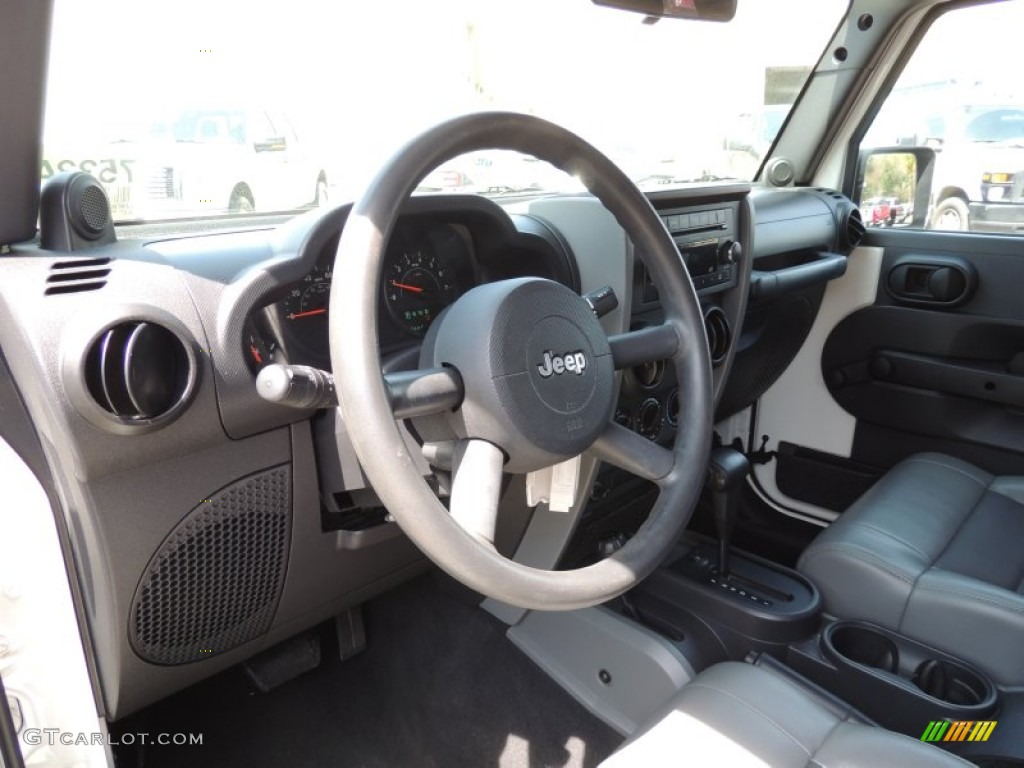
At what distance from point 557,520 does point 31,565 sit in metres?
1.00

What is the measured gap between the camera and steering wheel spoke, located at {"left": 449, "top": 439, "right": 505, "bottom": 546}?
950 mm

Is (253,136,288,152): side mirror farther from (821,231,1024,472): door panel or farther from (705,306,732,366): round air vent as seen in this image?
(821,231,1024,472): door panel

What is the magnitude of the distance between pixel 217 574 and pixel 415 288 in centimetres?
59

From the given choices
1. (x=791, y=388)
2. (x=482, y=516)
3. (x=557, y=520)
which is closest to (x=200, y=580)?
(x=482, y=516)

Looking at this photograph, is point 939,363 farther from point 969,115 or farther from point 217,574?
point 217,574

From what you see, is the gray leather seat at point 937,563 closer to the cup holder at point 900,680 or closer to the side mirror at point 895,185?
the cup holder at point 900,680

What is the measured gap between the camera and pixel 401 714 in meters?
1.92

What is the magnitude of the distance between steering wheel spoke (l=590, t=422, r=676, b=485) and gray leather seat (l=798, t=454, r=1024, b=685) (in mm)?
724

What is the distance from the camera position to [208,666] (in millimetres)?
1486

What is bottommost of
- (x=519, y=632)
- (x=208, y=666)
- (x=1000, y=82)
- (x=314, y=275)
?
(x=519, y=632)

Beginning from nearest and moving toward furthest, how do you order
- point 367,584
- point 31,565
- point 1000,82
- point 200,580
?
point 31,565 < point 200,580 < point 367,584 < point 1000,82

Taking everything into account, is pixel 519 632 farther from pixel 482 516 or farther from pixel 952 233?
pixel 952 233

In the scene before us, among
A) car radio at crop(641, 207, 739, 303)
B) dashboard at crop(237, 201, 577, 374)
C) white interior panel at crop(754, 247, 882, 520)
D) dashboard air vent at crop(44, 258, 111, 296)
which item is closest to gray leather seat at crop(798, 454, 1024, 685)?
white interior panel at crop(754, 247, 882, 520)

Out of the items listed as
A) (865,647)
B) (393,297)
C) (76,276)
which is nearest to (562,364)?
(393,297)
